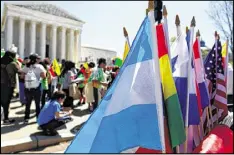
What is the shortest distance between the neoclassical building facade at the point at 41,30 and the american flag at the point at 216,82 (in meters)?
48.2

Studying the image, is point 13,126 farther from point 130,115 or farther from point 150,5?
point 150,5

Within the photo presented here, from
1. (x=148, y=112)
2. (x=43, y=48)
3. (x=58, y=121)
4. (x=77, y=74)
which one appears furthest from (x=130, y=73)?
(x=43, y=48)

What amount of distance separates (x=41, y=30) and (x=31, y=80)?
5075 cm

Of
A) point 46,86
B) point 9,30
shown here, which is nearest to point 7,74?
point 46,86

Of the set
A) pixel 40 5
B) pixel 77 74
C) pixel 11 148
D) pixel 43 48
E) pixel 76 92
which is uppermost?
pixel 40 5

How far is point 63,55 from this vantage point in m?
57.7

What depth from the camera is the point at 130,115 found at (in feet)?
6.86

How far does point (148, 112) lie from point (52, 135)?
417cm

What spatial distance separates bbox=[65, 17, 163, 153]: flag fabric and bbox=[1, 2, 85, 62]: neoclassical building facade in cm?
4919

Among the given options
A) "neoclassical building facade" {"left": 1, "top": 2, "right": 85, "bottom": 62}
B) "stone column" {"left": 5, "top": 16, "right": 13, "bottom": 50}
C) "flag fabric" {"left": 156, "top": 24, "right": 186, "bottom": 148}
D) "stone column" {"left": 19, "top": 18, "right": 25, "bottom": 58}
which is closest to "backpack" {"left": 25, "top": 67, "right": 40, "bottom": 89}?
"flag fabric" {"left": 156, "top": 24, "right": 186, "bottom": 148}

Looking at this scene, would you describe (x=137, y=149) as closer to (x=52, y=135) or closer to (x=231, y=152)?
(x=231, y=152)

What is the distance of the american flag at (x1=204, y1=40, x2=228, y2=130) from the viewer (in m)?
3.45

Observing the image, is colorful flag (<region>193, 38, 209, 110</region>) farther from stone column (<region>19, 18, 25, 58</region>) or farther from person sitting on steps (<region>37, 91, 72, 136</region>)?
stone column (<region>19, 18, 25, 58</region>)

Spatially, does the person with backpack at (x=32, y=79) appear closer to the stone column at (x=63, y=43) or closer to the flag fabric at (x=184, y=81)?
the flag fabric at (x=184, y=81)
